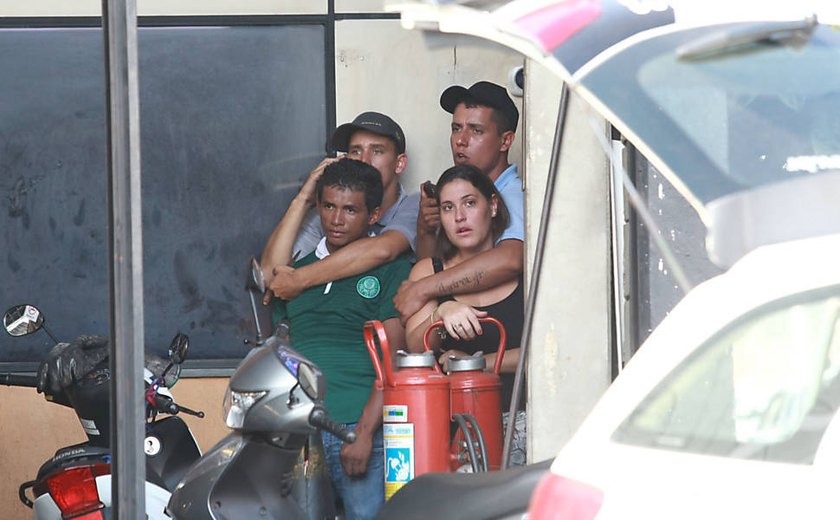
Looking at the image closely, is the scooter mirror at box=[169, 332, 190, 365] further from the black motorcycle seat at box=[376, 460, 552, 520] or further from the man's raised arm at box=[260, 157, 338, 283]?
the black motorcycle seat at box=[376, 460, 552, 520]

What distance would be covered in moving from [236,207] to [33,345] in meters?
1.28

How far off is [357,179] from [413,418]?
1312 mm

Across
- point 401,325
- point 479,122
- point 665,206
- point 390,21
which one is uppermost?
point 390,21

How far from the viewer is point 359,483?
6.14 m

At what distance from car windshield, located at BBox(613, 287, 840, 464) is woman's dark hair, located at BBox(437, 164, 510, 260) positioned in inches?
151

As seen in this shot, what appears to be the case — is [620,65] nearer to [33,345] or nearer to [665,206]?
[665,206]

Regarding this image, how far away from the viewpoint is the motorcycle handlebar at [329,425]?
16.7 feet

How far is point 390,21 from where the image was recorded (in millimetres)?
7766

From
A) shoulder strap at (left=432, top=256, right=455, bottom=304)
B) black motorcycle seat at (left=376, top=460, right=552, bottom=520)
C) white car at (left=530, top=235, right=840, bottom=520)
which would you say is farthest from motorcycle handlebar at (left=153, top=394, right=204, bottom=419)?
white car at (left=530, top=235, right=840, bottom=520)

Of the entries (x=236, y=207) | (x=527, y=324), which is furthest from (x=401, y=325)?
(x=236, y=207)

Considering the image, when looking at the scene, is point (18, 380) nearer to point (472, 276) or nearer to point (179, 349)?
point (179, 349)

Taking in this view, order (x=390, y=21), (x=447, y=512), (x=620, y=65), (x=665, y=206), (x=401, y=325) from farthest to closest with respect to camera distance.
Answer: (x=390, y=21), (x=401, y=325), (x=665, y=206), (x=447, y=512), (x=620, y=65)

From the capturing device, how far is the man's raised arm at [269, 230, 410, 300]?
21.4 ft

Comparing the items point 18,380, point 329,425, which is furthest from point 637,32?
point 18,380
